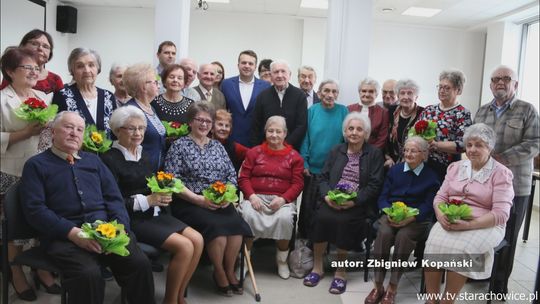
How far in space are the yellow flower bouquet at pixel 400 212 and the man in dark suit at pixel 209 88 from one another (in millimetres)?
1786

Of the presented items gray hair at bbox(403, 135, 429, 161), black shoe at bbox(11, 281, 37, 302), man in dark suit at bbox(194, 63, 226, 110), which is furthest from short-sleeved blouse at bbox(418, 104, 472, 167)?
black shoe at bbox(11, 281, 37, 302)

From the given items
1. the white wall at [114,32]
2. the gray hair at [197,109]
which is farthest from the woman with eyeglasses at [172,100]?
the white wall at [114,32]

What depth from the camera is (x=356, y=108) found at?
3885mm

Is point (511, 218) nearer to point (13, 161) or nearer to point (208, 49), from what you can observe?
point (13, 161)

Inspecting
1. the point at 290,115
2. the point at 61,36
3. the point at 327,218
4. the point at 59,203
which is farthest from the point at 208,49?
the point at 59,203

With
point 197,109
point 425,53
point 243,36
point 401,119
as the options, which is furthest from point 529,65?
point 197,109

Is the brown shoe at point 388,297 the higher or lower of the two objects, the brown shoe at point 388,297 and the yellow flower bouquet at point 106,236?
the lower

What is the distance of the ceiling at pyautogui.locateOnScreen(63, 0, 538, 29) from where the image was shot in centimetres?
767

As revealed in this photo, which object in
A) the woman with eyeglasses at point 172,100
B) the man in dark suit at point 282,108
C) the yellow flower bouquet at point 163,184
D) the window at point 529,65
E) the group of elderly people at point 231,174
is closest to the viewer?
the group of elderly people at point 231,174

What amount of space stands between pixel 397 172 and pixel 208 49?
723 cm

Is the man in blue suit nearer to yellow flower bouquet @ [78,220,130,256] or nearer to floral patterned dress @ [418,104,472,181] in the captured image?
floral patterned dress @ [418,104,472,181]

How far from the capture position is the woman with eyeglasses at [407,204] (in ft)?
9.80

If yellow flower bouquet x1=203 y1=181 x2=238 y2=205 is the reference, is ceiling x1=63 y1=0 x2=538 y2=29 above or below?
above

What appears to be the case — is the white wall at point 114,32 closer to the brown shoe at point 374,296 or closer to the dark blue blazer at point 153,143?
the dark blue blazer at point 153,143
